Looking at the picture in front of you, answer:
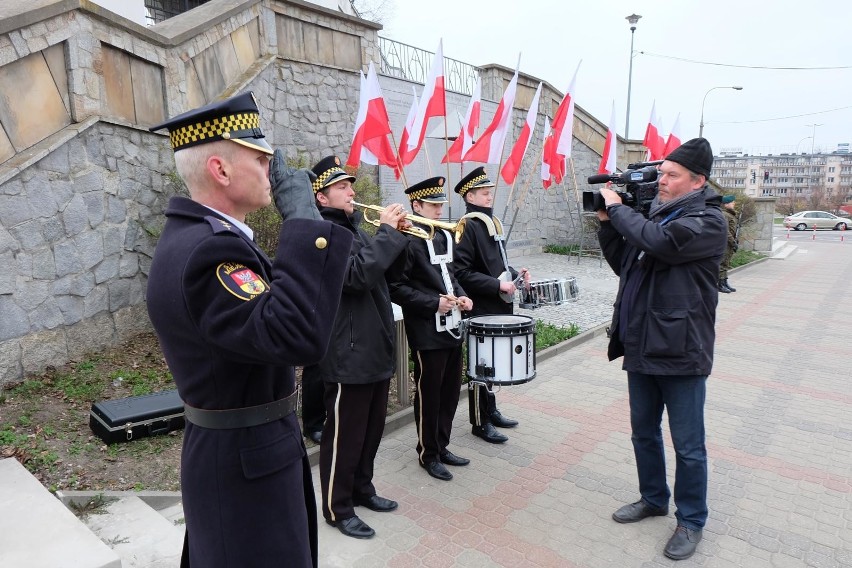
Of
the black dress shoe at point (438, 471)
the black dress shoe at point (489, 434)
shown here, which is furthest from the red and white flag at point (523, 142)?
the black dress shoe at point (438, 471)

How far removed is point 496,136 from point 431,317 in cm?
450

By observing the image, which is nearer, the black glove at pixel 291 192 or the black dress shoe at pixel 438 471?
the black glove at pixel 291 192

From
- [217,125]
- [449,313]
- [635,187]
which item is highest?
[217,125]

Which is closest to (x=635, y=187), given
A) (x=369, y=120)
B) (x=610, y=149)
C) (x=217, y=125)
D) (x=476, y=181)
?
(x=476, y=181)

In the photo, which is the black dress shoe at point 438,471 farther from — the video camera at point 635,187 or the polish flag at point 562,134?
the polish flag at point 562,134

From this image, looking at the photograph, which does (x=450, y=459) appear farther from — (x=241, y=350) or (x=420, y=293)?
(x=241, y=350)

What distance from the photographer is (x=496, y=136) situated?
7.80 m

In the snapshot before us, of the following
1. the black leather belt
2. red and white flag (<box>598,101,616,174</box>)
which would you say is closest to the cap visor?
the black leather belt

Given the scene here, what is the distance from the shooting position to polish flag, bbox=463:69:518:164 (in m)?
7.57

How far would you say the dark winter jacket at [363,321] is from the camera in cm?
328

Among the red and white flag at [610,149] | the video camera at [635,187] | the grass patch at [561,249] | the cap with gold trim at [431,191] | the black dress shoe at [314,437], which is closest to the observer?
the video camera at [635,187]

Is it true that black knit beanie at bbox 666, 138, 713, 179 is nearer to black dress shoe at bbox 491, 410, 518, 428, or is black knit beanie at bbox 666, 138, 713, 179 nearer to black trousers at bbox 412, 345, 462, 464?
black trousers at bbox 412, 345, 462, 464

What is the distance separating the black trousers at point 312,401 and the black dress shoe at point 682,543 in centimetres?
270

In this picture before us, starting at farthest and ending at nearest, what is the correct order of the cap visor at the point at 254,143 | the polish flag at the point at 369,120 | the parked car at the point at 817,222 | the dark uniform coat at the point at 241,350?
the parked car at the point at 817,222, the polish flag at the point at 369,120, the cap visor at the point at 254,143, the dark uniform coat at the point at 241,350
